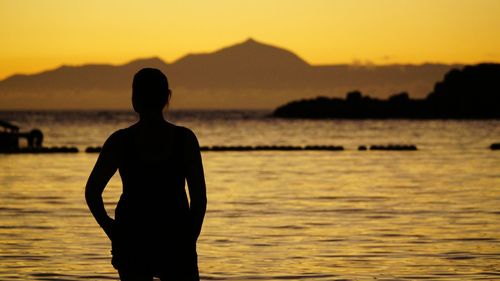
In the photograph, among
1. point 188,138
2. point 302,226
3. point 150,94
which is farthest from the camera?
point 302,226

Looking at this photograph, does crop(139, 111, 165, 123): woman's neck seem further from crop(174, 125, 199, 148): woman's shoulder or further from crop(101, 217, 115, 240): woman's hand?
crop(101, 217, 115, 240): woman's hand

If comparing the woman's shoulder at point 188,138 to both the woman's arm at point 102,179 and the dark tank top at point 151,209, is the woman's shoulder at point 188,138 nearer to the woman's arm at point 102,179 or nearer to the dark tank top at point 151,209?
the dark tank top at point 151,209

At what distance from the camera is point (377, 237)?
19578 millimetres

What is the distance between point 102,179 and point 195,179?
1.93ft

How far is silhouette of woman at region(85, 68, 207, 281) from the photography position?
20.1ft

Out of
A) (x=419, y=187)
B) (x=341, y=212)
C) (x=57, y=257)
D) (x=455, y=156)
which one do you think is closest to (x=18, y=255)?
(x=57, y=257)

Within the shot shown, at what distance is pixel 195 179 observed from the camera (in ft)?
20.0

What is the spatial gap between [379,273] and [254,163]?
36888 mm

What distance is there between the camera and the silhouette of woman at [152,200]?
6129 mm

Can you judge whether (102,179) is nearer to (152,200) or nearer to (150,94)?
(152,200)

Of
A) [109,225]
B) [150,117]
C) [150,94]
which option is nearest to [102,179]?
[109,225]

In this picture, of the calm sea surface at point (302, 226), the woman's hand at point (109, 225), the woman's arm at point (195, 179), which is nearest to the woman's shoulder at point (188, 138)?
the woman's arm at point (195, 179)

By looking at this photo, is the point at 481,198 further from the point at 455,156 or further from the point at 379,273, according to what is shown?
the point at 455,156

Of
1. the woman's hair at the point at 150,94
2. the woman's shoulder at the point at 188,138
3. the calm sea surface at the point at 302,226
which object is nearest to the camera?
the woman's shoulder at the point at 188,138
